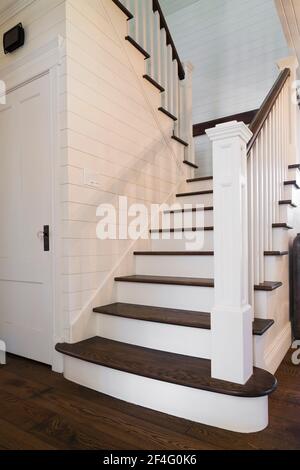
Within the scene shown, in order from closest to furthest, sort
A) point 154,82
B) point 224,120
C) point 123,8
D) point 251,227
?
point 251,227, point 123,8, point 154,82, point 224,120

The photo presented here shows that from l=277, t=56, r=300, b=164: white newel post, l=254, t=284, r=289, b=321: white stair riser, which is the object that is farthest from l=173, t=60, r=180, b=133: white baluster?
l=254, t=284, r=289, b=321: white stair riser

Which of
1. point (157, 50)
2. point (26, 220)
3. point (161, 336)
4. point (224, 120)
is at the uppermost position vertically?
point (157, 50)

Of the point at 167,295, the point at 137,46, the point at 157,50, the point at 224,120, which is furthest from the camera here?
the point at 224,120

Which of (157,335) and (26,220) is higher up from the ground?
(26,220)

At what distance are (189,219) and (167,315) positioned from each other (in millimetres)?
1067

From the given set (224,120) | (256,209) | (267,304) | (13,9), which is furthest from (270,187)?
(13,9)

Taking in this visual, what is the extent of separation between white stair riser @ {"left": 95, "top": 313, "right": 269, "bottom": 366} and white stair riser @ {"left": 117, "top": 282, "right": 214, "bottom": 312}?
0.81 feet

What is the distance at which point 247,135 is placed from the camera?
4.78ft

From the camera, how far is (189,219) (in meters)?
2.61

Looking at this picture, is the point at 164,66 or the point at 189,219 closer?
the point at 189,219

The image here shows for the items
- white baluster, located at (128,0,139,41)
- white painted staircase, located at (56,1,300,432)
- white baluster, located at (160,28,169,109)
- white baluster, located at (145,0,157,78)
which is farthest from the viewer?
white baluster, located at (160,28,169,109)

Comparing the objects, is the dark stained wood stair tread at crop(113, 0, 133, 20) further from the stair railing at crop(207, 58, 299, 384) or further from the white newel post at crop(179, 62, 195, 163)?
the stair railing at crop(207, 58, 299, 384)

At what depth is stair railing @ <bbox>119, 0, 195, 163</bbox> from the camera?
2733mm

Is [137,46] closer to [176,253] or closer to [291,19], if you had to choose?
[291,19]
